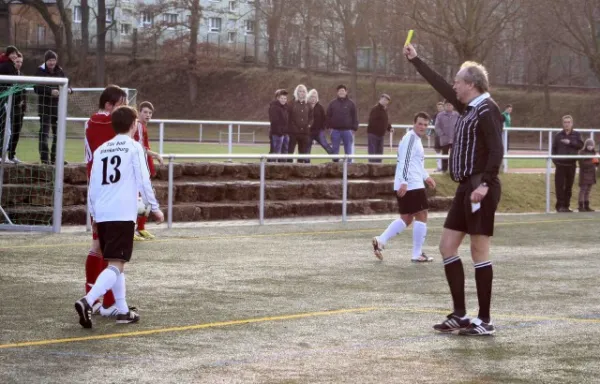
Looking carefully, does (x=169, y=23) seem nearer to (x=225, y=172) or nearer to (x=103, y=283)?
(x=225, y=172)

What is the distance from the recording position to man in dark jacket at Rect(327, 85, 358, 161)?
77.3 ft

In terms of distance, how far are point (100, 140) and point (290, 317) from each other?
7.47 feet

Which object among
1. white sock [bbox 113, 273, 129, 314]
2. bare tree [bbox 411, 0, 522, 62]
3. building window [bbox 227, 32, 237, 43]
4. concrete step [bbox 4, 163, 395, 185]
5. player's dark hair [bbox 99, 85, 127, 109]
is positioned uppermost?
building window [bbox 227, 32, 237, 43]

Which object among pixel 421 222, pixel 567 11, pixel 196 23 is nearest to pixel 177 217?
pixel 421 222

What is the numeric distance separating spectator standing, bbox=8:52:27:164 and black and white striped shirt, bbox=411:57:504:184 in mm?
10462

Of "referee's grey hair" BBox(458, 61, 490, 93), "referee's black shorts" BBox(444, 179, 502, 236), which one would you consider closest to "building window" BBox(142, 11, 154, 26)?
"referee's grey hair" BBox(458, 61, 490, 93)

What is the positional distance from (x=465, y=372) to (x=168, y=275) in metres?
5.22

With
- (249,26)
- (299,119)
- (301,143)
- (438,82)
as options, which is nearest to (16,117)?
(299,119)

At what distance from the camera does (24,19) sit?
63.1m

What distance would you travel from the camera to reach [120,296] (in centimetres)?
863

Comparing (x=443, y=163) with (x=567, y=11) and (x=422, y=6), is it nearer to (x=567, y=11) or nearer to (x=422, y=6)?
(x=422, y=6)

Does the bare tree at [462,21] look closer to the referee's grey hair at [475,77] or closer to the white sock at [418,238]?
the white sock at [418,238]

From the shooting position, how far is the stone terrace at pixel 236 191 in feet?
56.7

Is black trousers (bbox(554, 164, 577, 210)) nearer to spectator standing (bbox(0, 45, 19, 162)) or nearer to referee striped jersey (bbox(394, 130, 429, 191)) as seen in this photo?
referee striped jersey (bbox(394, 130, 429, 191))
